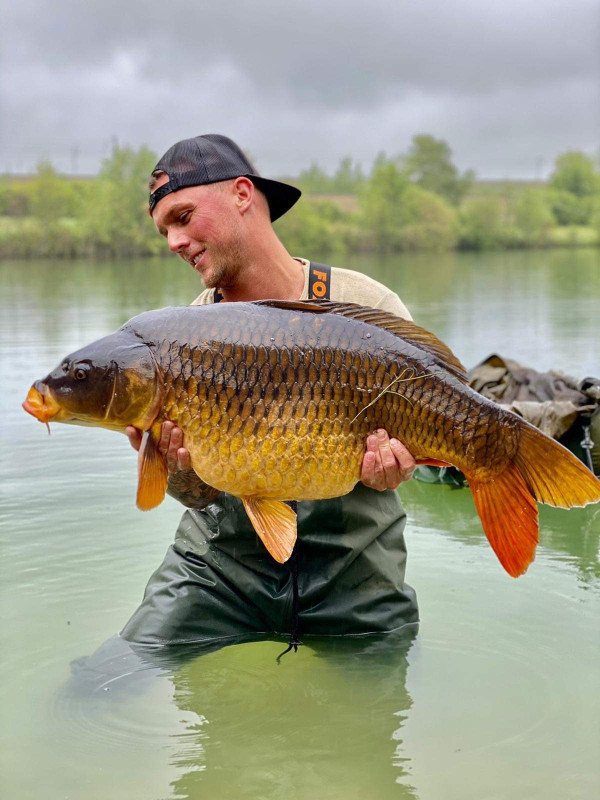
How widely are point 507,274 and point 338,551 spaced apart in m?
27.1

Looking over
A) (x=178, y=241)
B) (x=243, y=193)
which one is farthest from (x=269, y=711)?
(x=243, y=193)

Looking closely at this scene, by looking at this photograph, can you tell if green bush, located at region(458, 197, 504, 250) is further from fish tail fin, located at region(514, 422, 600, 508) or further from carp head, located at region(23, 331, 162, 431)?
carp head, located at region(23, 331, 162, 431)

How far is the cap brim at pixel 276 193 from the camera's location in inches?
130

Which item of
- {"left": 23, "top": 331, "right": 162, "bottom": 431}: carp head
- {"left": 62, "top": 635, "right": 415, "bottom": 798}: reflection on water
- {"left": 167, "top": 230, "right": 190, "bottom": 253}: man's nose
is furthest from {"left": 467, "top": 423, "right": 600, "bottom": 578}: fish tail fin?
{"left": 167, "top": 230, "right": 190, "bottom": 253}: man's nose

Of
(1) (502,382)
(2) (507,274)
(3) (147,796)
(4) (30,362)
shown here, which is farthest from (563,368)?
(2) (507,274)

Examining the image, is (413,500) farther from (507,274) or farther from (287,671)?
(507,274)

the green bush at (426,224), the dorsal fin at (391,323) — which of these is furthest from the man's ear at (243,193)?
the green bush at (426,224)

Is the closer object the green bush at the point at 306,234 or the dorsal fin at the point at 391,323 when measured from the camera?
the dorsal fin at the point at 391,323

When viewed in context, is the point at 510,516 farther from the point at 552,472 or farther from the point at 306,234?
the point at 306,234

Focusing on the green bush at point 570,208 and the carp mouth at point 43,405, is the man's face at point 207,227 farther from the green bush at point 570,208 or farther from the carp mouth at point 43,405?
the green bush at point 570,208

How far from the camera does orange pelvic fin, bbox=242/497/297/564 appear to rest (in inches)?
105

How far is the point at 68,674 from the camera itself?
3.18m

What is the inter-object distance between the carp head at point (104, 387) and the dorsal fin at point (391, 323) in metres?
0.38

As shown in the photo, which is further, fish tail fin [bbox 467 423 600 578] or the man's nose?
the man's nose
